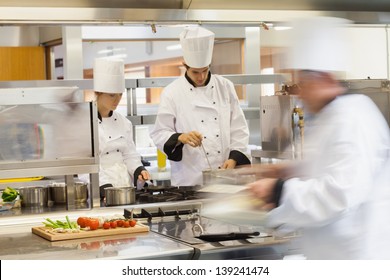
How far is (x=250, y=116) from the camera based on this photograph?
6.00 m

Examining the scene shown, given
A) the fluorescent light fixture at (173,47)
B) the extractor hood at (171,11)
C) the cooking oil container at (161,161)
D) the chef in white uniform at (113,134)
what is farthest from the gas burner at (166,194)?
the fluorescent light fixture at (173,47)

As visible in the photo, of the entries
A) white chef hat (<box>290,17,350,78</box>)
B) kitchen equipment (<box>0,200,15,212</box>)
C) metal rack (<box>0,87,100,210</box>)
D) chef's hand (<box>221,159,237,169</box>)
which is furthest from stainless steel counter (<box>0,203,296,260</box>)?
chef's hand (<box>221,159,237,169</box>)

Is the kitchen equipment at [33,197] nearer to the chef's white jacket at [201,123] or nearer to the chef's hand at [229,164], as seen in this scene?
the chef's white jacket at [201,123]

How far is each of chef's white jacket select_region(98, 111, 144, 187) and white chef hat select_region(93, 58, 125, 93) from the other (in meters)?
→ 0.17

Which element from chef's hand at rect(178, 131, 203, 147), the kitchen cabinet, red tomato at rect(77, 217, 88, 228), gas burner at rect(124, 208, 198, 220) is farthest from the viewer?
the kitchen cabinet

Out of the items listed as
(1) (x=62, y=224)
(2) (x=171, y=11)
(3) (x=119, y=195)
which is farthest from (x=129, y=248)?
(2) (x=171, y=11)

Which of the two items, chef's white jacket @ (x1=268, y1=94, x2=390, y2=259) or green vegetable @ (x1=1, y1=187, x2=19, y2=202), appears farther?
green vegetable @ (x1=1, y1=187, x2=19, y2=202)

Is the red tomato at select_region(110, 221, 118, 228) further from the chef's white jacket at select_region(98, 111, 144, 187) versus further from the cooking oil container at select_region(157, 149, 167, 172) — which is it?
the cooking oil container at select_region(157, 149, 167, 172)

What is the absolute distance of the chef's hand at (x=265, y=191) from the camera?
215 cm

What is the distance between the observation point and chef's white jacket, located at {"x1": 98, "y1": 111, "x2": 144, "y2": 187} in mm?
3957

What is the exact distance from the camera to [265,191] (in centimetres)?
216

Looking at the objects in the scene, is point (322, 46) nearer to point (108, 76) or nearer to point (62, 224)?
point (62, 224)

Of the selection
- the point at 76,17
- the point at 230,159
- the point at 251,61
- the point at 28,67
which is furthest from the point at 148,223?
the point at 28,67

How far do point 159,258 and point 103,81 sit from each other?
1816 millimetres
